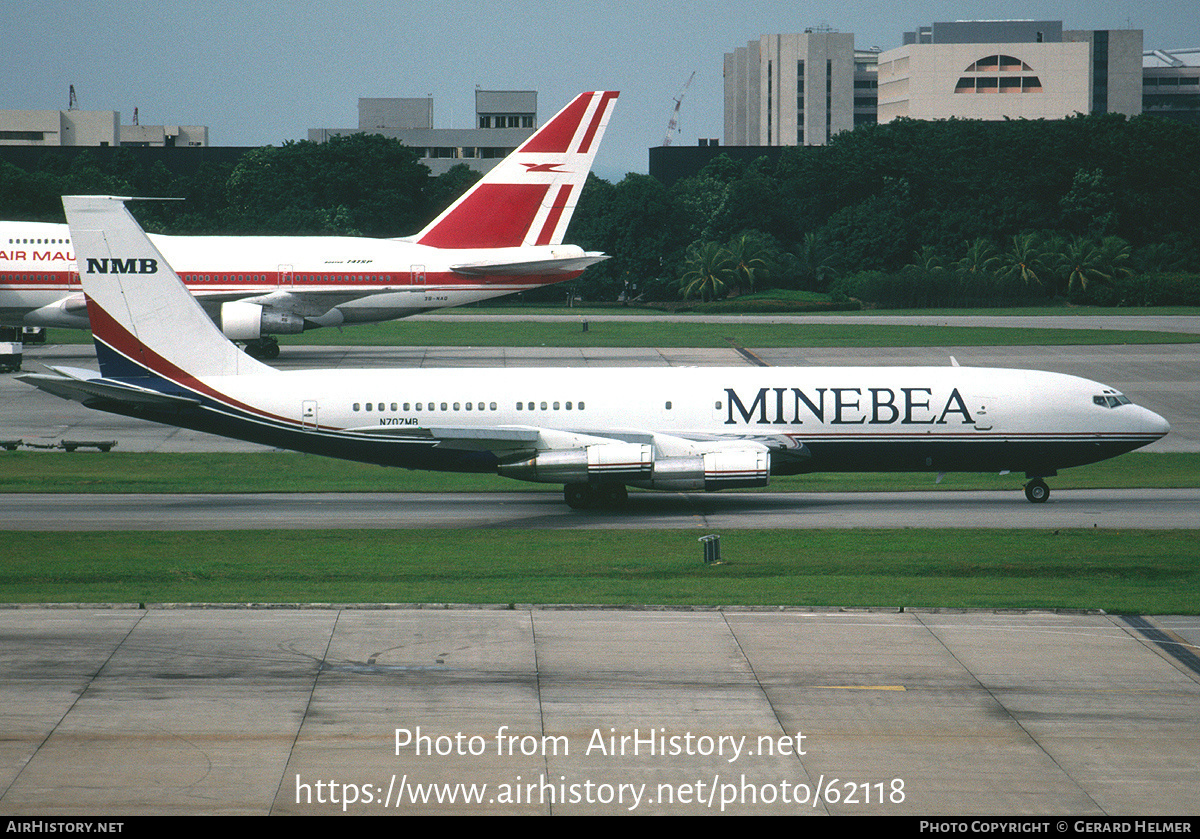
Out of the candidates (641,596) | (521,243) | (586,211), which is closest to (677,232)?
(586,211)

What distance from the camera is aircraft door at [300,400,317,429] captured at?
3809 cm

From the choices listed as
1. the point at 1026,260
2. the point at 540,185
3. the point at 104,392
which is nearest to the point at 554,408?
the point at 104,392

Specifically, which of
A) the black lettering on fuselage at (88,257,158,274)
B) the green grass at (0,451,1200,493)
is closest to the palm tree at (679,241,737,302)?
the green grass at (0,451,1200,493)

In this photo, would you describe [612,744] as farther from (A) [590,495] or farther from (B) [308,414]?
(B) [308,414]

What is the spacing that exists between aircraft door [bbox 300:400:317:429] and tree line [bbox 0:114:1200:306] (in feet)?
307

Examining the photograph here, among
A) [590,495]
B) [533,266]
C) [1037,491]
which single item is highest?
[533,266]

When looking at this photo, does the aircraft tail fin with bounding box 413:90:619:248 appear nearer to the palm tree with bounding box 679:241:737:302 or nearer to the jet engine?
the jet engine

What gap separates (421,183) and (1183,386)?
99.0 meters

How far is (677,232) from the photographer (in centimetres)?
14688

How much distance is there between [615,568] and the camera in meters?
29.3

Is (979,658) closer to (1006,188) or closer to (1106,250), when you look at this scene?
(1106,250)

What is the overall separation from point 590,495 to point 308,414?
8.75 m

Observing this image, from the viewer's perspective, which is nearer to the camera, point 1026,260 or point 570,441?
point 570,441

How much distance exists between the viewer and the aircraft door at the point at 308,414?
3809 centimetres
